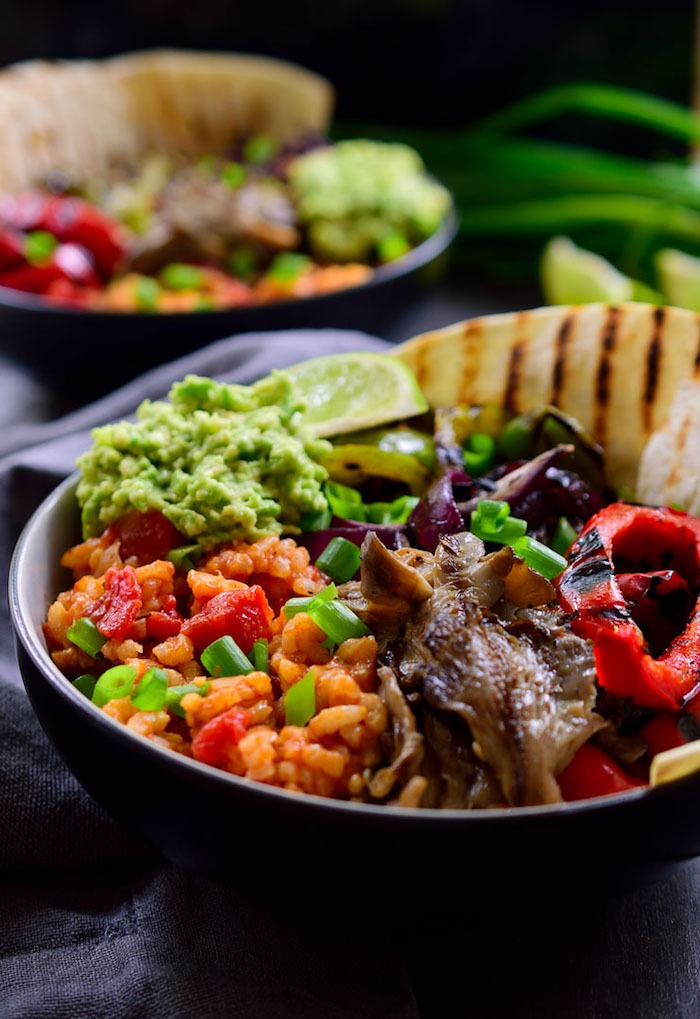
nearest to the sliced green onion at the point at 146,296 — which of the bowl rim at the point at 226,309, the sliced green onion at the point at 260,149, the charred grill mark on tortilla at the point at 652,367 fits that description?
the bowl rim at the point at 226,309

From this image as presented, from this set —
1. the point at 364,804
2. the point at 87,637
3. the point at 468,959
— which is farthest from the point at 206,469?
the point at 468,959

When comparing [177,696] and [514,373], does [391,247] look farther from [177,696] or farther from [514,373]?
[177,696]

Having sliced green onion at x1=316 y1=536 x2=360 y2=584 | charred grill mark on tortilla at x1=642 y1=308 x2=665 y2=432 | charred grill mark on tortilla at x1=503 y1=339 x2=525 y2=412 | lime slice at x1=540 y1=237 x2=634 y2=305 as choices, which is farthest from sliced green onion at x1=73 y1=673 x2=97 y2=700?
lime slice at x1=540 y1=237 x2=634 y2=305

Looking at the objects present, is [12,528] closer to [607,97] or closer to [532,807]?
[532,807]

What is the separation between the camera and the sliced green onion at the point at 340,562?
2.62 m

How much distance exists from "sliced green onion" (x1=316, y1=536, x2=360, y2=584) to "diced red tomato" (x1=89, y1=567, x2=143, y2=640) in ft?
1.46

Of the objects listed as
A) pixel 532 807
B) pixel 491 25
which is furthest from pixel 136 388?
pixel 491 25

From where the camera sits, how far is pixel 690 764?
6.22ft

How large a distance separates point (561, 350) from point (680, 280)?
226 cm

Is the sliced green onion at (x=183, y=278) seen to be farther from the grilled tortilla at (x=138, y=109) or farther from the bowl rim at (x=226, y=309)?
the grilled tortilla at (x=138, y=109)

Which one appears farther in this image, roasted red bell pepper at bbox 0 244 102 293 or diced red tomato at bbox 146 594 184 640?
roasted red bell pepper at bbox 0 244 102 293

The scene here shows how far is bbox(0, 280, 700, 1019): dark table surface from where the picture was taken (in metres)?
2.12

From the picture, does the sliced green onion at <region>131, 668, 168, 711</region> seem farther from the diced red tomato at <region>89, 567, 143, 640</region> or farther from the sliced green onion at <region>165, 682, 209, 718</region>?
the diced red tomato at <region>89, 567, 143, 640</region>

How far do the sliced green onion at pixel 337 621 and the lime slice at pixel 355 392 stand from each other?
0.82 meters
